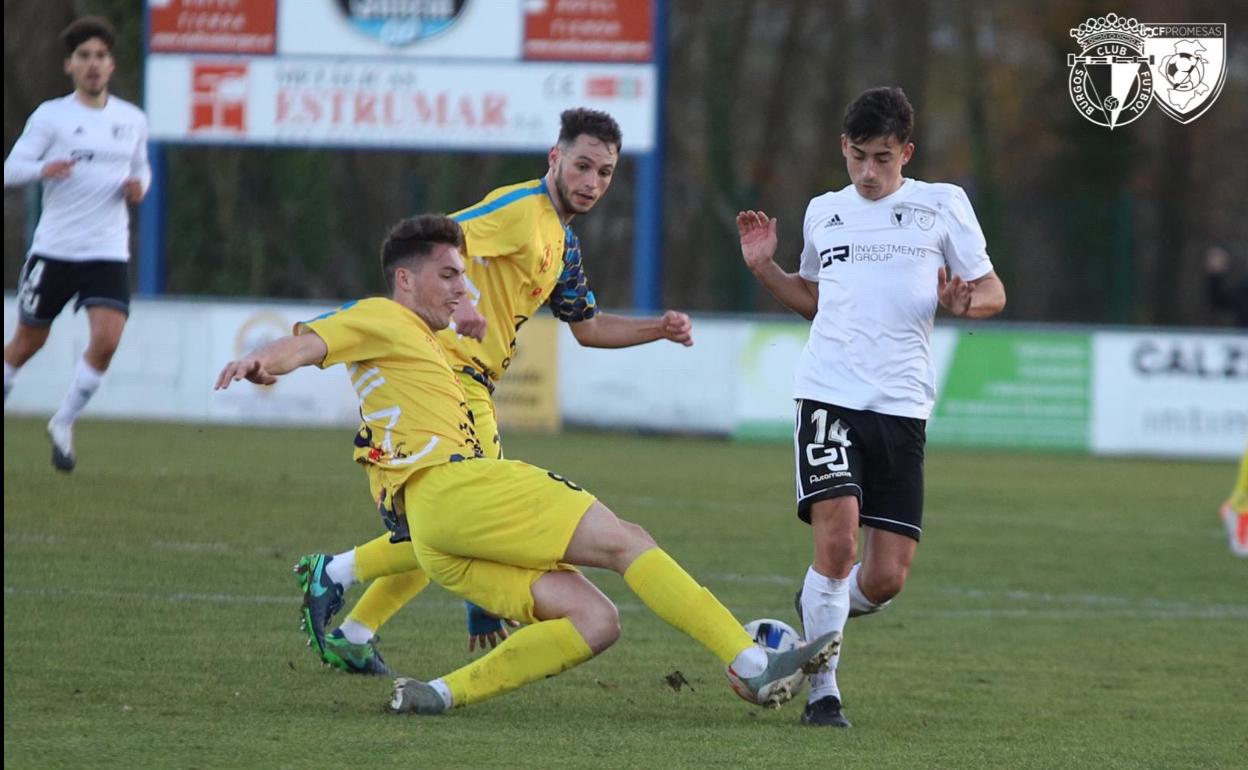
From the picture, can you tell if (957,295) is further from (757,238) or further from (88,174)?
(88,174)

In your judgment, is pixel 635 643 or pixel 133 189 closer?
pixel 635 643

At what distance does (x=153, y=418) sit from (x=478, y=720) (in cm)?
1319

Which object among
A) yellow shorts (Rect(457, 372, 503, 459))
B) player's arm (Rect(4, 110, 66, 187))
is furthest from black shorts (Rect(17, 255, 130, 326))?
yellow shorts (Rect(457, 372, 503, 459))

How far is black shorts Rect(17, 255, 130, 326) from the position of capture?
33.1ft

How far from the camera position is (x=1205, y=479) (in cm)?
1622

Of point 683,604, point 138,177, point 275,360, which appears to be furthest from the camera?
point 138,177

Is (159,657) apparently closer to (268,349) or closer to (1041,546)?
(268,349)

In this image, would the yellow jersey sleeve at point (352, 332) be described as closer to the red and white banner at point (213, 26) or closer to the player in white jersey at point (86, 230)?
the player in white jersey at point (86, 230)

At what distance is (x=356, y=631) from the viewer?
661 centimetres

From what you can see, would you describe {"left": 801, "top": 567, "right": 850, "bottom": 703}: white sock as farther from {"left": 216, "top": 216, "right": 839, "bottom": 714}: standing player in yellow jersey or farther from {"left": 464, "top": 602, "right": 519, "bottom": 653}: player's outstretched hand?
{"left": 464, "top": 602, "right": 519, "bottom": 653}: player's outstretched hand

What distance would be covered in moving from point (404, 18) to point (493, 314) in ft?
42.1

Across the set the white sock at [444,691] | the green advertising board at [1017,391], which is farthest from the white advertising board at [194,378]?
the white sock at [444,691]

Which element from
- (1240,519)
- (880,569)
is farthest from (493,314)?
(1240,519)

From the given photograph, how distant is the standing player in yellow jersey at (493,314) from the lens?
6.55 meters
